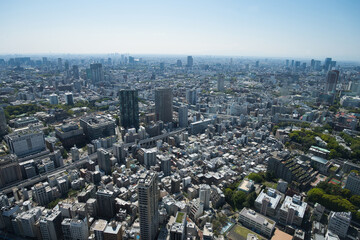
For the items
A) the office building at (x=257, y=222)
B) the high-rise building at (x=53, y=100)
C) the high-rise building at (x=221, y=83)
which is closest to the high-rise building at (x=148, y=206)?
the office building at (x=257, y=222)

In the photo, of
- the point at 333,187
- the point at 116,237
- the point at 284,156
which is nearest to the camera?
the point at 116,237

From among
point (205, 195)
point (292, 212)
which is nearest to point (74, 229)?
point (205, 195)

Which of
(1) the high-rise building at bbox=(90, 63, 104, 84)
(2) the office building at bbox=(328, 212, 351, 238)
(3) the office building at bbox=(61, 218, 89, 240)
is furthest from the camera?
(1) the high-rise building at bbox=(90, 63, 104, 84)

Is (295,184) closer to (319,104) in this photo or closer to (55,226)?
(55,226)

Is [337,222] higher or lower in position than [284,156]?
lower

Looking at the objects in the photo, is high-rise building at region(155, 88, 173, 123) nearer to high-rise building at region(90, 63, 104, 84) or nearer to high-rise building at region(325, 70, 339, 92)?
high-rise building at region(325, 70, 339, 92)

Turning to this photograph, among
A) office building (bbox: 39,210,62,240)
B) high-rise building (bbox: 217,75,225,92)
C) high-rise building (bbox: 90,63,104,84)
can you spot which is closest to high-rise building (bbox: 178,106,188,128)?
office building (bbox: 39,210,62,240)

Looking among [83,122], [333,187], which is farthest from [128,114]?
[333,187]
